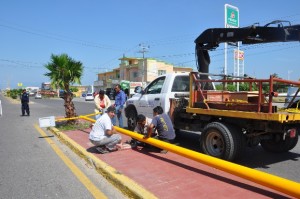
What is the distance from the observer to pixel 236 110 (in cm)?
670

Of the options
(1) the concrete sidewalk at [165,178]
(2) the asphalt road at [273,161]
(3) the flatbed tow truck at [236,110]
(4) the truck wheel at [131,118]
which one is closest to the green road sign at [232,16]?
(4) the truck wheel at [131,118]

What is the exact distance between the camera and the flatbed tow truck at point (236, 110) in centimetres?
627

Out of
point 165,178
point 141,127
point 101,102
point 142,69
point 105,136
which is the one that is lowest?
point 165,178

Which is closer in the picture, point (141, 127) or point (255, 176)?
point (255, 176)

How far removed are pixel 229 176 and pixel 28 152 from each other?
204 inches

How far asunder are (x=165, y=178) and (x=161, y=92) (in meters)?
4.12

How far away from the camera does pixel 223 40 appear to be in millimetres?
8336

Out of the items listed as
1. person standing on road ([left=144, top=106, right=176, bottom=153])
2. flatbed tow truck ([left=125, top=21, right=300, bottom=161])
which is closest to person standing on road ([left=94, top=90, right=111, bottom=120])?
flatbed tow truck ([left=125, top=21, right=300, bottom=161])

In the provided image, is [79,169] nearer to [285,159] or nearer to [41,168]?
[41,168]

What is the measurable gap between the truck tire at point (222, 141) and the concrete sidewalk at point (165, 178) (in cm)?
63

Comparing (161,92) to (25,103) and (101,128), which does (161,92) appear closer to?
(101,128)

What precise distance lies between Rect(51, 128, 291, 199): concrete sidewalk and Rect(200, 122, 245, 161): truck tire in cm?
63

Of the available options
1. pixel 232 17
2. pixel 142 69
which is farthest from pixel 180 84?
pixel 142 69

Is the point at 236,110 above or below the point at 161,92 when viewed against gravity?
below
